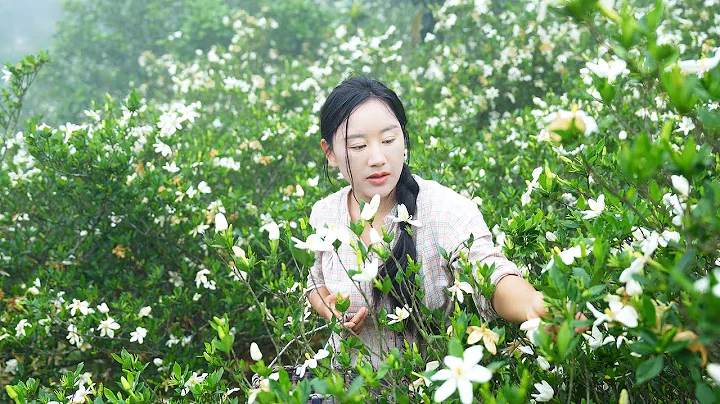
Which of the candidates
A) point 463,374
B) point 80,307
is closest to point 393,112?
point 463,374

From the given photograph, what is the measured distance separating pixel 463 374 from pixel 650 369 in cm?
28

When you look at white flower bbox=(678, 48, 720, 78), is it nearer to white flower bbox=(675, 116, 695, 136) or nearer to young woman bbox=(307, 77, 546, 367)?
white flower bbox=(675, 116, 695, 136)

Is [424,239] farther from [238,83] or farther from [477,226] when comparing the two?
[238,83]

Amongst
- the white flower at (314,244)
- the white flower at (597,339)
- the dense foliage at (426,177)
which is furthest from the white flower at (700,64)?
the white flower at (314,244)

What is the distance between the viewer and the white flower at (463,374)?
93 cm

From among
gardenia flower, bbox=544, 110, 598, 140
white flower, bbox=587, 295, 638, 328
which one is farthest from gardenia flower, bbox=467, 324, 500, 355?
gardenia flower, bbox=544, 110, 598, 140

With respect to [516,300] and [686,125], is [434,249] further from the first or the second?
[686,125]

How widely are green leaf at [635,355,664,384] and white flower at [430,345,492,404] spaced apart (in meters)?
0.22

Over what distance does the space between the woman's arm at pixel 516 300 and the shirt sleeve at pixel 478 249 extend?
0.02 m

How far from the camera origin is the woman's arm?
48.1 inches

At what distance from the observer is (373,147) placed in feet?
5.52

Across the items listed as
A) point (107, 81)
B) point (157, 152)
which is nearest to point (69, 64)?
point (107, 81)

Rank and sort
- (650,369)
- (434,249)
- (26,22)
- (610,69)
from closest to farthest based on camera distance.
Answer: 1. (650,369)
2. (610,69)
3. (434,249)
4. (26,22)

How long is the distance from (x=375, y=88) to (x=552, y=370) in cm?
96
